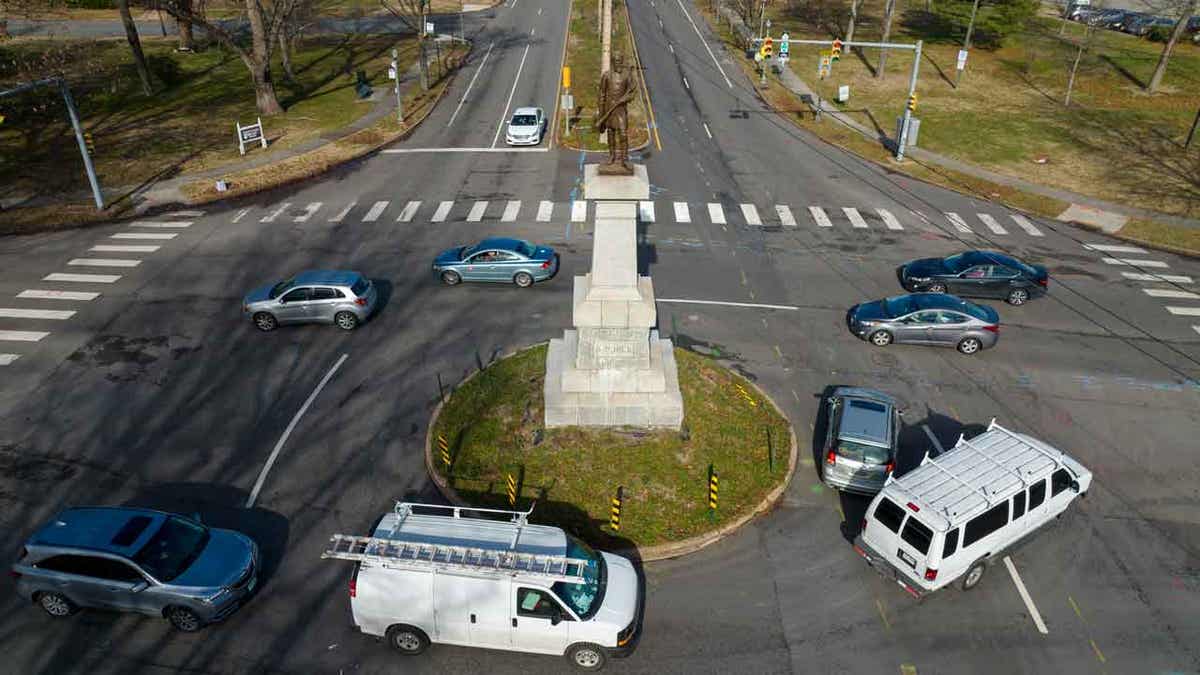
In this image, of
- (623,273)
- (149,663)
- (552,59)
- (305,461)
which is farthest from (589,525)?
(552,59)

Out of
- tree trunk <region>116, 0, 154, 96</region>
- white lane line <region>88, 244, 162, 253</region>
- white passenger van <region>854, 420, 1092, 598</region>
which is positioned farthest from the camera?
tree trunk <region>116, 0, 154, 96</region>

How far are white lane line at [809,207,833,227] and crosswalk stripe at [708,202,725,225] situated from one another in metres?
4.13

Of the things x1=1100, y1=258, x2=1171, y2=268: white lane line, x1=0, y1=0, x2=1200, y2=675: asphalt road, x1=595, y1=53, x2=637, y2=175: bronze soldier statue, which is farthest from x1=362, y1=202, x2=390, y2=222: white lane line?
x1=1100, y1=258, x2=1171, y2=268: white lane line

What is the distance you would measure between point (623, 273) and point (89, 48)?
199 ft

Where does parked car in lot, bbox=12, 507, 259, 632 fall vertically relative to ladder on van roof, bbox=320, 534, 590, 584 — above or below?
below

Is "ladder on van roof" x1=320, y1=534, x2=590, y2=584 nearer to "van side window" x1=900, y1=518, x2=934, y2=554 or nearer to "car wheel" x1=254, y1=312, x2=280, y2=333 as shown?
"van side window" x1=900, y1=518, x2=934, y2=554

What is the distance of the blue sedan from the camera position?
27.3 metres

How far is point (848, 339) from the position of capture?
81.3 feet

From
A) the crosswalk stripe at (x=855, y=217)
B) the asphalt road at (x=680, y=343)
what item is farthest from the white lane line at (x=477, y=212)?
the crosswalk stripe at (x=855, y=217)

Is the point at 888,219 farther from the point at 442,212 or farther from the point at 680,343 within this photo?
the point at 442,212

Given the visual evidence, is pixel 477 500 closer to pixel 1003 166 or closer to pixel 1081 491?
pixel 1081 491

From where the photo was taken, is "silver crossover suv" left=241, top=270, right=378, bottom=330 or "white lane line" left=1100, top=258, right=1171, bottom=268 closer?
"silver crossover suv" left=241, top=270, right=378, bottom=330

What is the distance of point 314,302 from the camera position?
24312mm

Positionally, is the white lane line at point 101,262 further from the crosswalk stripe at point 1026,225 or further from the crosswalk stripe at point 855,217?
the crosswalk stripe at point 1026,225
